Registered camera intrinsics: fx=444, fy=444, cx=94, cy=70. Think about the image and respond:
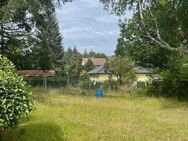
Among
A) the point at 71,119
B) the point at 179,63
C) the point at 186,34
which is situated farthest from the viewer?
the point at 179,63

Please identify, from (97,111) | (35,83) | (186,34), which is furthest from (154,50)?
(97,111)

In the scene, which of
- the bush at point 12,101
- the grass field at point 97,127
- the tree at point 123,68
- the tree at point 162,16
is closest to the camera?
the bush at point 12,101

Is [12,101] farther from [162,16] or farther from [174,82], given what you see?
[174,82]

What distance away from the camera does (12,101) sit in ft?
27.6

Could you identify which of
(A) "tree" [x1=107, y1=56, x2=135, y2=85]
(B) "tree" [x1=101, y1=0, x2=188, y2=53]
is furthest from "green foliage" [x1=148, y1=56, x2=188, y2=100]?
(A) "tree" [x1=107, y1=56, x2=135, y2=85]

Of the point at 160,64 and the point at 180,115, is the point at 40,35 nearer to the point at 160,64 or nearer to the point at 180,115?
the point at 160,64

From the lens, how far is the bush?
27.0 ft

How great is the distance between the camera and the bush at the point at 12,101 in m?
8.23

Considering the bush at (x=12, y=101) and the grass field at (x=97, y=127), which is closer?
the bush at (x=12, y=101)

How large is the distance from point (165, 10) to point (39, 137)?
1027 centimetres

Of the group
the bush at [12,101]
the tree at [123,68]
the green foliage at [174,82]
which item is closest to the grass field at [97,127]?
the bush at [12,101]

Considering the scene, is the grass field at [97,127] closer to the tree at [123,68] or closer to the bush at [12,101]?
the bush at [12,101]

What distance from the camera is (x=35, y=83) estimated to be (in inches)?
1812

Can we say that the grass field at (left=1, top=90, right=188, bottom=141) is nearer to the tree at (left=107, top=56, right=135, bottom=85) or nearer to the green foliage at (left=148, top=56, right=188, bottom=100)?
the green foliage at (left=148, top=56, right=188, bottom=100)
